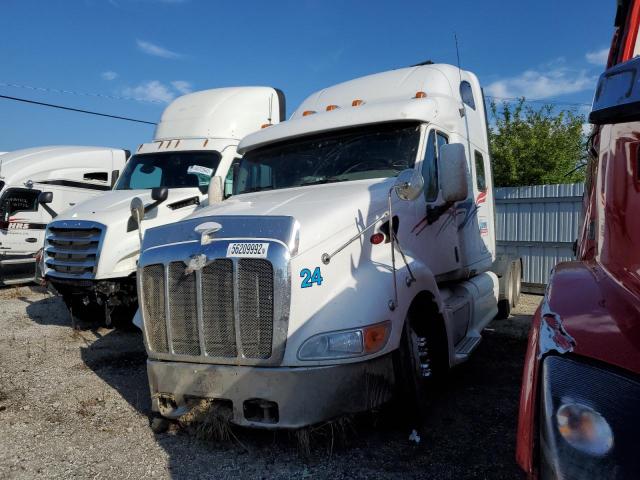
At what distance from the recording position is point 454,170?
15.3ft

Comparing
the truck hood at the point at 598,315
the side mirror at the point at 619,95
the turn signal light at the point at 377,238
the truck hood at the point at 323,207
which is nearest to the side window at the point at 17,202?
the truck hood at the point at 323,207

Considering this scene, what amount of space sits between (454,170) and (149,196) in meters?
4.62

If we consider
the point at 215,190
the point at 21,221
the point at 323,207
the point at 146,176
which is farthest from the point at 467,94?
the point at 21,221

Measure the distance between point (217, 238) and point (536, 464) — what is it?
102 inches

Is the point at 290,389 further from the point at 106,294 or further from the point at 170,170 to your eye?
the point at 170,170

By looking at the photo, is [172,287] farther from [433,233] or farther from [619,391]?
[619,391]

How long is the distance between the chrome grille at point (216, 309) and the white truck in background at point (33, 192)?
8.41 m

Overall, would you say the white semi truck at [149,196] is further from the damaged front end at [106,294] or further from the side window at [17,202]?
the side window at [17,202]

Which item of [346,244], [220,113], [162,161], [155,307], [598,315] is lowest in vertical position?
[155,307]

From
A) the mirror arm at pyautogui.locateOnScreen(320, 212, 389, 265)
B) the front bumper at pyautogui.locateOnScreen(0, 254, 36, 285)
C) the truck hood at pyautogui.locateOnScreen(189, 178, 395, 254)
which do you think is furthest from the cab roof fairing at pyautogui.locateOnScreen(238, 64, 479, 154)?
the front bumper at pyautogui.locateOnScreen(0, 254, 36, 285)

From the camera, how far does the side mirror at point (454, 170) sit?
15.2 feet

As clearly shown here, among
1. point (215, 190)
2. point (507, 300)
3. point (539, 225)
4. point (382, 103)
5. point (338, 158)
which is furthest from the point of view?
point (539, 225)

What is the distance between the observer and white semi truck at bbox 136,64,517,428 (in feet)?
11.4

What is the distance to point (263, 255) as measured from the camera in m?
3.51
